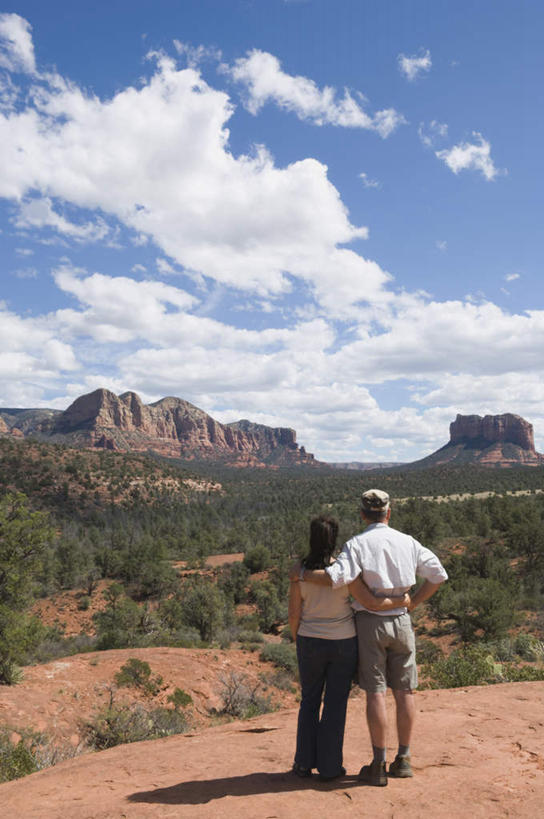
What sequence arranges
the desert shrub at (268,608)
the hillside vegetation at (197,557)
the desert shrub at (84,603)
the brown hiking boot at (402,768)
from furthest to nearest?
the desert shrub at (84,603)
the desert shrub at (268,608)
the hillside vegetation at (197,557)
the brown hiking boot at (402,768)

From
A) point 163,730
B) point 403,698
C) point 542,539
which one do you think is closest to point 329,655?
point 403,698

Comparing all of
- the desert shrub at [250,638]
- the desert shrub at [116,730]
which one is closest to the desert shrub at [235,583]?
the desert shrub at [250,638]

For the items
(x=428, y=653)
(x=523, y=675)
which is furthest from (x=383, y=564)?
(x=428, y=653)

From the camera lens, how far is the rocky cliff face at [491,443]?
166m

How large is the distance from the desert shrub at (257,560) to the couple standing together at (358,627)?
37625mm

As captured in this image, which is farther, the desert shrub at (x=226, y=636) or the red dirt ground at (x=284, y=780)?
the desert shrub at (x=226, y=636)

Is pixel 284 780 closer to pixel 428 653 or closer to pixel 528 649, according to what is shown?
pixel 528 649

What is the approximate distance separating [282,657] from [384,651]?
45.9ft

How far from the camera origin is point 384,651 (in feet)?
11.1

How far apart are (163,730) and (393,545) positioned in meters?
7.10

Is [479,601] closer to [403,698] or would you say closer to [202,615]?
[202,615]

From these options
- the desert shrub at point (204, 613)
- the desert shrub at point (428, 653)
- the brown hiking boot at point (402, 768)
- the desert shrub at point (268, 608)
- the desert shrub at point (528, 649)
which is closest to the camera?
the brown hiking boot at point (402, 768)

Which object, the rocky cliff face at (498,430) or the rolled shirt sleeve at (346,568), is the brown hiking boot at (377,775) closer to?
the rolled shirt sleeve at (346,568)

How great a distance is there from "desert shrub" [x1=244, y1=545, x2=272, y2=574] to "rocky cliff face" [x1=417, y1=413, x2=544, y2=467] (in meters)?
142
